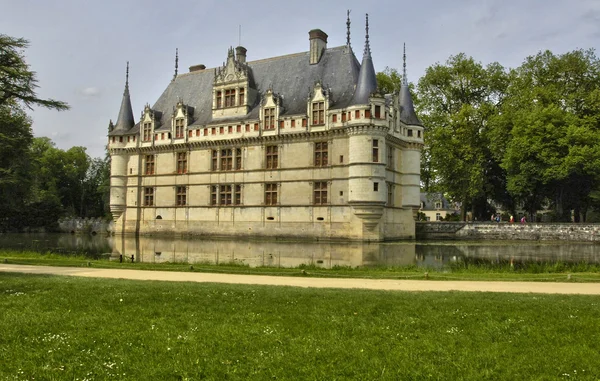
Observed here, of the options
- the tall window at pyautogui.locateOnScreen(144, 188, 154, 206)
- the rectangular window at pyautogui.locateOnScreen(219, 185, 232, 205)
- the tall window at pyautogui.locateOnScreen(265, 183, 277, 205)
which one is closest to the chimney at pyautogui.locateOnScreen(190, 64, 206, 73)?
the tall window at pyautogui.locateOnScreen(144, 188, 154, 206)

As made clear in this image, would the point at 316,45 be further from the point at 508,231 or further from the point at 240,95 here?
the point at 508,231

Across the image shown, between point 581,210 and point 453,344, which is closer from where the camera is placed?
point 453,344

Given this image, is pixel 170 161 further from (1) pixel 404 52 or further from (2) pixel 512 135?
(2) pixel 512 135

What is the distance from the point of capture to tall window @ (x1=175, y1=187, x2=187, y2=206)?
42.2m

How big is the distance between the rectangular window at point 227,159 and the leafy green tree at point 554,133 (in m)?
20.3

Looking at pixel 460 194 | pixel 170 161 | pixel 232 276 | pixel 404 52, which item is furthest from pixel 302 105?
pixel 232 276

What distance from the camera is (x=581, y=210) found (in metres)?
44.6

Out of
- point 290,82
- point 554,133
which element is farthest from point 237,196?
point 554,133

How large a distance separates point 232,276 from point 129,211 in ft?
106

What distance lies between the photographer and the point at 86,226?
4959 centimetres

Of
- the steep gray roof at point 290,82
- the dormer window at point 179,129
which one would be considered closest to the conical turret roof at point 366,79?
the steep gray roof at point 290,82

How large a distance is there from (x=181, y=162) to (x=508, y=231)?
24.8 m

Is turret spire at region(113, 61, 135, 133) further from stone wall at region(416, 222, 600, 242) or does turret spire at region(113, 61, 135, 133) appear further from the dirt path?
the dirt path

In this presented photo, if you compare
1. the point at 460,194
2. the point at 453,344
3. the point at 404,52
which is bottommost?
the point at 453,344
